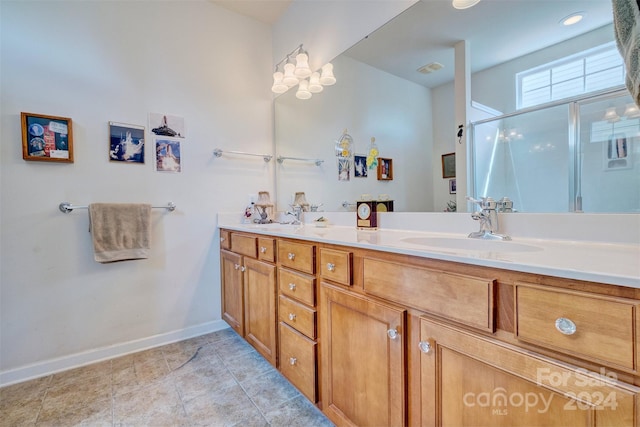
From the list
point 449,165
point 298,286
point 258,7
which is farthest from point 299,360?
point 258,7

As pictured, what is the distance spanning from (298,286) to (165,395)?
37.4 inches

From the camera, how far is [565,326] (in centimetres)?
54

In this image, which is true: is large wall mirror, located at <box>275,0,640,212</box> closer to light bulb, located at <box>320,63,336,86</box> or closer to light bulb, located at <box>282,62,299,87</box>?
light bulb, located at <box>320,63,336,86</box>

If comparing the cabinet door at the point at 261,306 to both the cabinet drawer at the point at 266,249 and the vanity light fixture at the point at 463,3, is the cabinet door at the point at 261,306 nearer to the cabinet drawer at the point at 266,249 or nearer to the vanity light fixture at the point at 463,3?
Answer: the cabinet drawer at the point at 266,249

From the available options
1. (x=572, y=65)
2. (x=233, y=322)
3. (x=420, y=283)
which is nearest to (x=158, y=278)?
(x=233, y=322)

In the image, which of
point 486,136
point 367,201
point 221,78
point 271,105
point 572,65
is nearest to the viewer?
point 572,65

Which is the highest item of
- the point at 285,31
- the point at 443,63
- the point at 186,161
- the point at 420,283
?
the point at 285,31

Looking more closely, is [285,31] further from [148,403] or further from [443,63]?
[148,403]

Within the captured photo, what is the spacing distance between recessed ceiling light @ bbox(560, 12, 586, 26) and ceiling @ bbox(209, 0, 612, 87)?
0.01 meters

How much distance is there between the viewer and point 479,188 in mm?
1212

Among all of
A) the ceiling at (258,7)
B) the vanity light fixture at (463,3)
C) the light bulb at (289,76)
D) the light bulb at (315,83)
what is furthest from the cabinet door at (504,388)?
the ceiling at (258,7)

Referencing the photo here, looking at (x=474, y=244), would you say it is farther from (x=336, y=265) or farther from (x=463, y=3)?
(x=463, y=3)

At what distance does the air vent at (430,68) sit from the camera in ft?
4.43

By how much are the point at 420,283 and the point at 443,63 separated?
3.57 ft
